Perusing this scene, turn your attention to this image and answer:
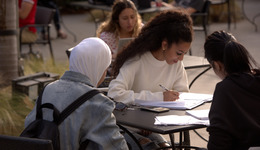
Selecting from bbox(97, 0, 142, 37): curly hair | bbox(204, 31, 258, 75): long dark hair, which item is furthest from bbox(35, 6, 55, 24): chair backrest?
bbox(204, 31, 258, 75): long dark hair

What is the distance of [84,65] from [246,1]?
1517 cm

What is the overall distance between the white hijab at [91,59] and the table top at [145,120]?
40 cm

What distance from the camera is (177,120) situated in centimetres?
303

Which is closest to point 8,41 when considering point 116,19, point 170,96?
point 116,19

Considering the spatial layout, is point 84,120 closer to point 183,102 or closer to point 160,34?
point 183,102

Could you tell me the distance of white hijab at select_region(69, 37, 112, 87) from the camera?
2738 millimetres

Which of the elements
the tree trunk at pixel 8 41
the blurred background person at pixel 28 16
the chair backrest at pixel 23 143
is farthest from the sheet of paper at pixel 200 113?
the blurred background person at pixel 28 16

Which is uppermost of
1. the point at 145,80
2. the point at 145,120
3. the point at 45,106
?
the point at 45,106

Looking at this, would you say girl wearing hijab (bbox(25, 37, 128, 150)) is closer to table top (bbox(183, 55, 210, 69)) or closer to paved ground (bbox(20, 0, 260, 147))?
table top (bbox(183, 55, 210, 69))

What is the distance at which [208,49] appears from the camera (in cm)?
289

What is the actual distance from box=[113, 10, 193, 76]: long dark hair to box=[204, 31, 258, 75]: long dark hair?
84 centimetres

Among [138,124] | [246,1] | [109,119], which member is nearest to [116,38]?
[138,124]

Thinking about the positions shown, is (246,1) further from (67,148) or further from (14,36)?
(67,148)

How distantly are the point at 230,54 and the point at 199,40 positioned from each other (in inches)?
308
